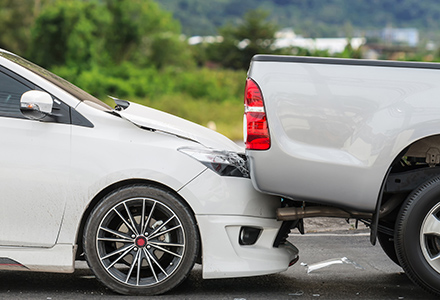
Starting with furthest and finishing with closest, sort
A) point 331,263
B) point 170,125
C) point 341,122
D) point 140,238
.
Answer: point 331,263 < point 170,125 < point 140,238 < point 341,122

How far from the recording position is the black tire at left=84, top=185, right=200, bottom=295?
4.52m

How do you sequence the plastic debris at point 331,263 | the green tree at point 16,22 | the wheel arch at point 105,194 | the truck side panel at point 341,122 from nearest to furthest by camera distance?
the truck side panel at point 341,122
the wheel arch at point 105,194
the plastic debris at point 331,263
the green tree at point 16,22

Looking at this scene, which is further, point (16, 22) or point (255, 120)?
point (16, 22)

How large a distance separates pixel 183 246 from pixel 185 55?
7516cm

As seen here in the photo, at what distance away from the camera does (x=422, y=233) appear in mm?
4387

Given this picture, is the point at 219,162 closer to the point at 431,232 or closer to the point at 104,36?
the point at 431,232

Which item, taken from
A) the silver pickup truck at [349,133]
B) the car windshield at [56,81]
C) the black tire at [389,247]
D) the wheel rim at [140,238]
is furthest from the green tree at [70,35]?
the silver pickup truck at [349,133]

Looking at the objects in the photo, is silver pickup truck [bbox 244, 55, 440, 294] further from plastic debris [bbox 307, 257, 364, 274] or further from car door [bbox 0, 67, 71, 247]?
car door [bbox 0, 67, 71, 247]

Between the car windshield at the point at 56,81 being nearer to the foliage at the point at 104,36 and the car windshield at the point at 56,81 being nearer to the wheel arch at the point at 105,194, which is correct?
the wheel arch at the point at 105,194

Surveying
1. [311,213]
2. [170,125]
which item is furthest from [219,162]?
[311,213]

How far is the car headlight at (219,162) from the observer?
15.1 ft

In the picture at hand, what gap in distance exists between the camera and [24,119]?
4.55 meters

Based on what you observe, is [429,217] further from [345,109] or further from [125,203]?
[125,203]

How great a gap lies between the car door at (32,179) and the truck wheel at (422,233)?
2.20 metres
